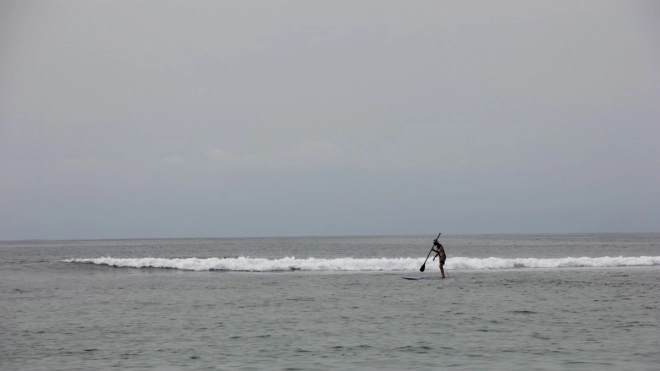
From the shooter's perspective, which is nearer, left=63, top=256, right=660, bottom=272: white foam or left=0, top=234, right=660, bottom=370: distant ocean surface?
left=0, top=234, right=660, bottom=370: distant ocean surface

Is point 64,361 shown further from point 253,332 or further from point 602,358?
point 602,358

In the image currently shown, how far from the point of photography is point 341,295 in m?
24.2

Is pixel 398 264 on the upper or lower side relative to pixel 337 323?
upper

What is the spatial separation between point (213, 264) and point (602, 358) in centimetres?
3352

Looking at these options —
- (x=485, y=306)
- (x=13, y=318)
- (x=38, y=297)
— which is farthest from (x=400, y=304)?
(x=38, y=297)

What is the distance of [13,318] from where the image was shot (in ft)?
63.9

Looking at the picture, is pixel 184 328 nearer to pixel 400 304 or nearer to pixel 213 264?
pixel 400 304

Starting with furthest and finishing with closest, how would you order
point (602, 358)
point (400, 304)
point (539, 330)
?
1. point (400, 304)
2. point (539, 330)
3. point (602, 358)

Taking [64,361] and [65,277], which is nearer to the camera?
[64,361]

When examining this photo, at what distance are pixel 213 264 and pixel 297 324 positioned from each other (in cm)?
2652

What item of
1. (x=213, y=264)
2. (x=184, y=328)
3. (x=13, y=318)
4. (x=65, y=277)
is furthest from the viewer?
(x=213, y=264)

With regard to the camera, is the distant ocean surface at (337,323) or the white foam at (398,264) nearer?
the distant ocean surface at (337,323)

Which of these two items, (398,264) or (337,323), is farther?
(398,264)

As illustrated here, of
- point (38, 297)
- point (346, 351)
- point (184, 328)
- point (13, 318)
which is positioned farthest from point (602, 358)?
point (38, 297)
